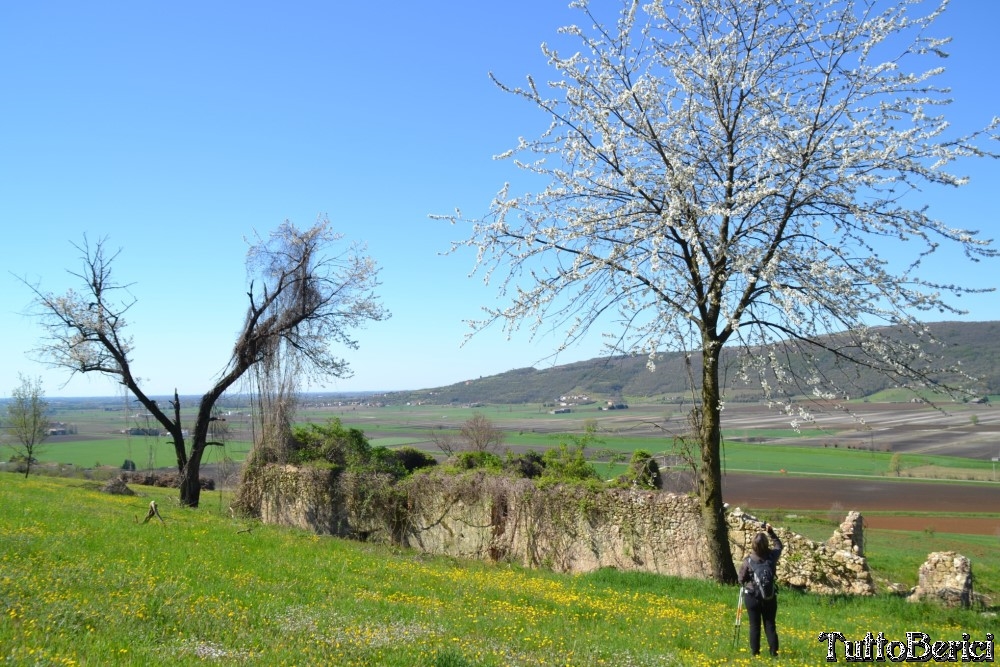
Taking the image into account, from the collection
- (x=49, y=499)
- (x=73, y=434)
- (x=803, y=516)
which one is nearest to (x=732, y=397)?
(x=803, y=516)

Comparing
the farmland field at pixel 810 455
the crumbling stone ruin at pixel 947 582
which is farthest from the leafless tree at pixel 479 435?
the crumbling stone ruin at pixel 947 582

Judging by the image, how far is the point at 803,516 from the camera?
3981 cm

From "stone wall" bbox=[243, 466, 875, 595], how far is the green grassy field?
6.18 ft

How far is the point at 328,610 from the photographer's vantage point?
8734 millimetres

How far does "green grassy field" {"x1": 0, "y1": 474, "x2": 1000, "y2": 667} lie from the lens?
22.1ft

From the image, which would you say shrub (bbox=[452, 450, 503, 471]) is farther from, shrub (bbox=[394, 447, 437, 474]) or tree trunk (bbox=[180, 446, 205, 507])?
tree trunk (bbox=[180, 446, 205, 507])

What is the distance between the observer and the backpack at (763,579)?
8.70m

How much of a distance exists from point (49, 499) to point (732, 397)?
5502 inches

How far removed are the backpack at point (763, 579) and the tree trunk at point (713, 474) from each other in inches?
177

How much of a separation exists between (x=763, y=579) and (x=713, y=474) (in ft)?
16.7

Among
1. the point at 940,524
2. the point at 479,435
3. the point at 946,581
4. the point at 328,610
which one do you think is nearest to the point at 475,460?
the point at 946,581

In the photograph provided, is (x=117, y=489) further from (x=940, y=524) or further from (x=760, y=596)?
(x=940, y=524)

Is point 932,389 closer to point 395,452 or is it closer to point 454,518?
point 454,518

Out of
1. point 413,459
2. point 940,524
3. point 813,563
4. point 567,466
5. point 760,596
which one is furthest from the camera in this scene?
point 940,524
